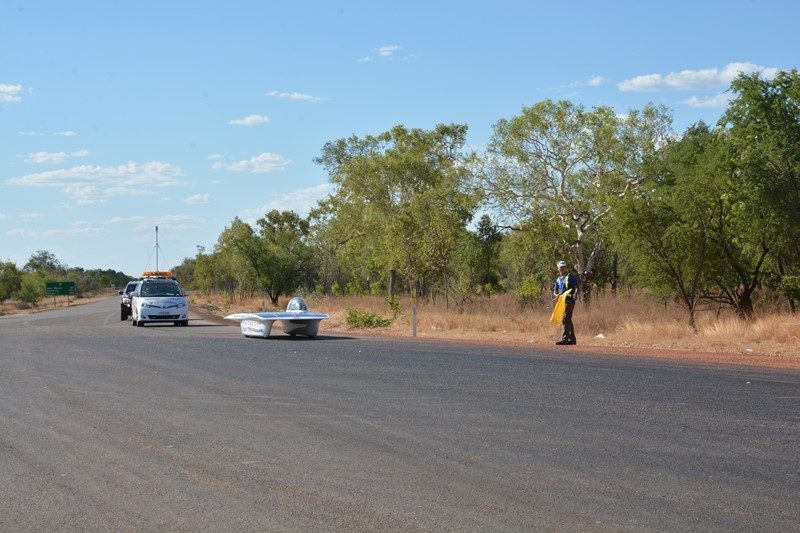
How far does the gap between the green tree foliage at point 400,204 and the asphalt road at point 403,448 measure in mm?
25817

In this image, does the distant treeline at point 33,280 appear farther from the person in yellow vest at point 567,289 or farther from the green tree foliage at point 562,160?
the person in yellow vest at point 567,289

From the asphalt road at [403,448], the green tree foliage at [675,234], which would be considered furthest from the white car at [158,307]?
the asphalt road at [403,448]

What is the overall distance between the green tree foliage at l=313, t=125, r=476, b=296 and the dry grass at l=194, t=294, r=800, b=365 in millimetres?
2556

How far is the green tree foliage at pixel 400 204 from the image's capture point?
43.3 m

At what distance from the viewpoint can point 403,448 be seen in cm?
934

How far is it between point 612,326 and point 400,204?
35059 millimetres

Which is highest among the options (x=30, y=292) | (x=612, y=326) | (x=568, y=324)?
(x=30, y=292)

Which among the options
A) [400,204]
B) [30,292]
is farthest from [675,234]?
[30,292]

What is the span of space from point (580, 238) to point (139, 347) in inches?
1156

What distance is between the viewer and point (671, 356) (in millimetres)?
19703

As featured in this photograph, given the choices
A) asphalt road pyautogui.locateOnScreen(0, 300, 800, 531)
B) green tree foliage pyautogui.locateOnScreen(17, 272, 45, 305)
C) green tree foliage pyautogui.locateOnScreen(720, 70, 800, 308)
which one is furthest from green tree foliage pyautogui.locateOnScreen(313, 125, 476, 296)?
green tree foliage pyautogui.locateOnScreen(17, 272, 45, 305)

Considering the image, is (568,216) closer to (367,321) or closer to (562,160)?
(562,160)

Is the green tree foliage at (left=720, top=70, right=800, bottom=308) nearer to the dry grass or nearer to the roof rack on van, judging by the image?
the dry grass

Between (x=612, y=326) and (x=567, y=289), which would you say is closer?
(x=567, y=289)
